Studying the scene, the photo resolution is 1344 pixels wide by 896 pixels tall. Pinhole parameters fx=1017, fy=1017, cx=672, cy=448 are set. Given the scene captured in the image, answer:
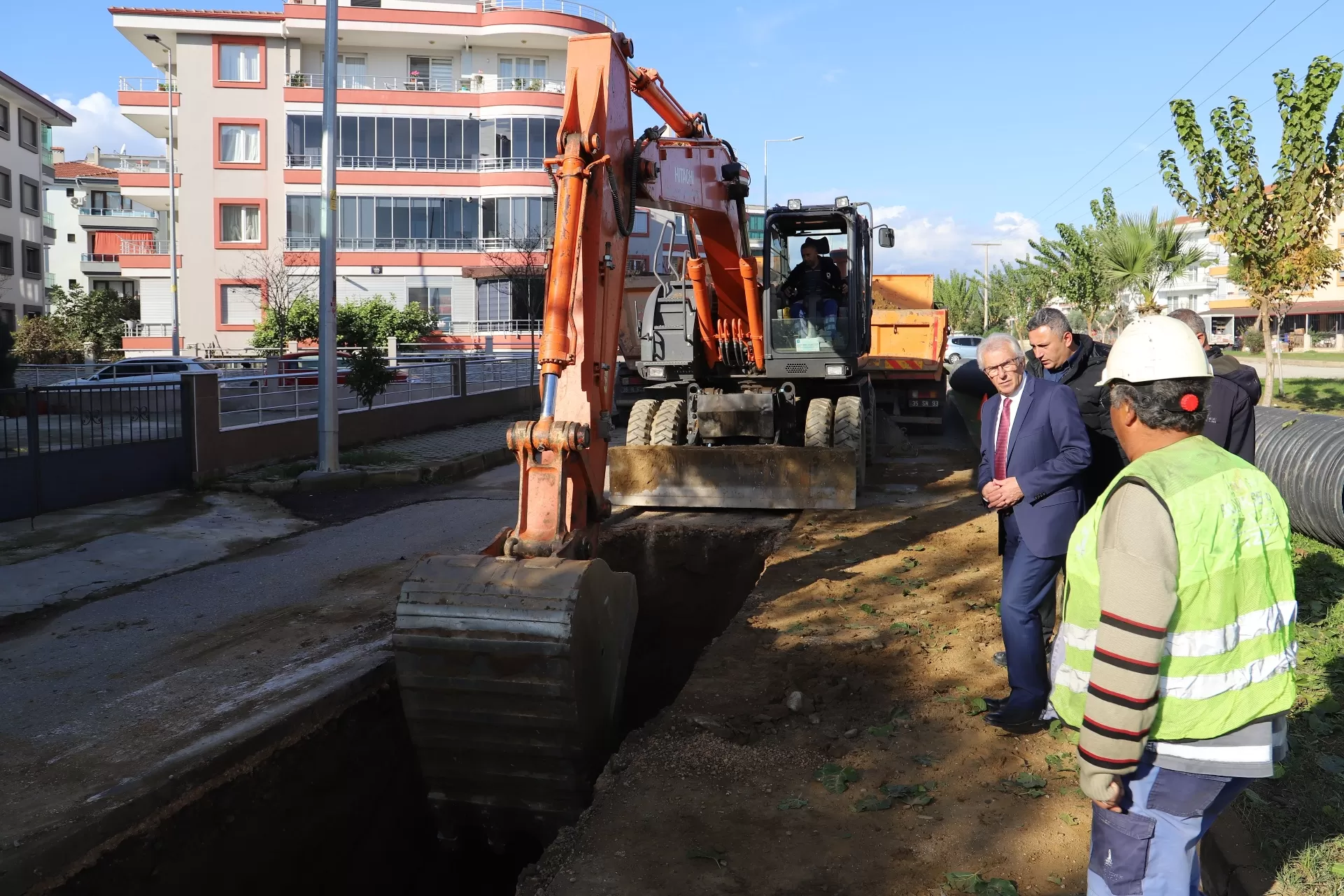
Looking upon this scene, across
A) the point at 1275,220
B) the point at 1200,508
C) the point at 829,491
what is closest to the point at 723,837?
the point at 1200,508

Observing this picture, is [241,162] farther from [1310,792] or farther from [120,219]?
[1310,792]

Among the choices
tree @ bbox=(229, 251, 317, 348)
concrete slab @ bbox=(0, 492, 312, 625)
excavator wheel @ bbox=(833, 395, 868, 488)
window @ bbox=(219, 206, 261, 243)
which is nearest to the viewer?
concrete slab @ bbox=(0, 492, 312, 625)

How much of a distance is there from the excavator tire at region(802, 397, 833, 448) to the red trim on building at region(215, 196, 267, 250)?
1376 inches

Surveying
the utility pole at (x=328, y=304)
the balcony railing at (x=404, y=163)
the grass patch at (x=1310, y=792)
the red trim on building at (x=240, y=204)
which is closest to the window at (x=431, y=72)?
the balcony railing at (x=404, y=163)

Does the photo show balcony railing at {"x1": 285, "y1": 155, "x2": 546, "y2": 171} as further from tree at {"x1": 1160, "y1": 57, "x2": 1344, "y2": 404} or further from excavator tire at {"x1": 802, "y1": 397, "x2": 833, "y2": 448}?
excavator tire at {"x1": 802, "y1": 397, "x2": 833, "y2": 448}

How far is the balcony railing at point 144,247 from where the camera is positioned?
44.2m

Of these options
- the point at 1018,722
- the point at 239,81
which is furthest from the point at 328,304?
the point at 239,81

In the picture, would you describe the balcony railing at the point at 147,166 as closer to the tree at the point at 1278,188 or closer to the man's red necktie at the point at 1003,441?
the tree at the point at 1278,188

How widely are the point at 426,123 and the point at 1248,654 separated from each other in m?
41.8

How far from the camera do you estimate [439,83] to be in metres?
42.1

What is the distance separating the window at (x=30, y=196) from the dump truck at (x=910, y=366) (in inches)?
1576

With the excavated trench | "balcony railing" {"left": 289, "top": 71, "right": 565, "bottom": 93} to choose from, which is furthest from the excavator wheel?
"balcony railing" {"left": 289, "top": 71, "right": 565, "bottom": 93}

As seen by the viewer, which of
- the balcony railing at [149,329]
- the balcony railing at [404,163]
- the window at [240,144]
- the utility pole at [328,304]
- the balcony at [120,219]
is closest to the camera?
the utility pole at [328,304]

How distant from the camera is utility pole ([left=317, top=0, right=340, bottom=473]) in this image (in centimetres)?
1303
